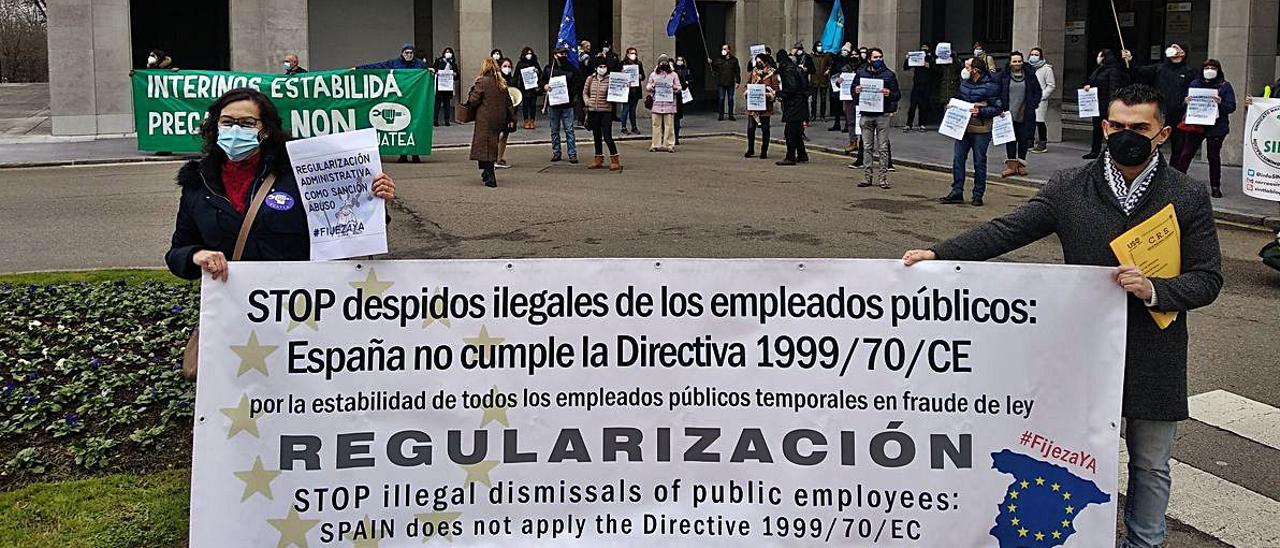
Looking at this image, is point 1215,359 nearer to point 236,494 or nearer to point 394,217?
point 236,494

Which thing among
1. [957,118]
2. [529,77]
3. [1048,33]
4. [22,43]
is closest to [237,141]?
[957,118]

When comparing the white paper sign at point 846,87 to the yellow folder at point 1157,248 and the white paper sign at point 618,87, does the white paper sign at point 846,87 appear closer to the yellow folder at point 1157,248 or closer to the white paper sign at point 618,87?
the white paper sign at point 618,87

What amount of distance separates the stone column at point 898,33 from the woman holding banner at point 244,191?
26.1m

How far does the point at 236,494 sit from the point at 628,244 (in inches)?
326

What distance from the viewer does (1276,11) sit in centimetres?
2095

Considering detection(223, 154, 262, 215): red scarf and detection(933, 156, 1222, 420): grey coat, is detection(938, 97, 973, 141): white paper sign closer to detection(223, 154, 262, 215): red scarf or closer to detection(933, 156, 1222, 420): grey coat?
detection(933, 156, 1222, 420): grey coat

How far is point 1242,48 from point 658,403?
64.4 feet

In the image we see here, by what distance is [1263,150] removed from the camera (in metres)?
13.6

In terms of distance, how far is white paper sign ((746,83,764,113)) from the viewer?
2192cm

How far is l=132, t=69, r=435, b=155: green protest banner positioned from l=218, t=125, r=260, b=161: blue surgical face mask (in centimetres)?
1634

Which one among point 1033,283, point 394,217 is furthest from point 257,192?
point 394,217

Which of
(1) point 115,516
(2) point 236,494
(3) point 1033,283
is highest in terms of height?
(3) point 1033,283

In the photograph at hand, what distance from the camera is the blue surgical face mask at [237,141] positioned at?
5.06m

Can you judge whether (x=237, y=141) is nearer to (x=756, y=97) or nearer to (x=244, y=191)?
(x=244, y=191)
